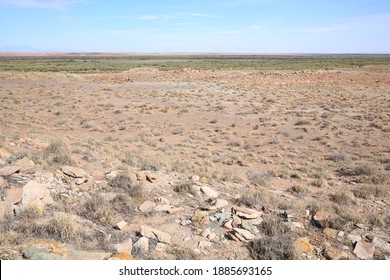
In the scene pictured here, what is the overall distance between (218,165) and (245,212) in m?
5.67

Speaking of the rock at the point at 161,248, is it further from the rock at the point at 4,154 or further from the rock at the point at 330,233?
the rock at the point at 4,154

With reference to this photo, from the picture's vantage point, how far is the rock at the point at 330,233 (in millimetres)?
6379

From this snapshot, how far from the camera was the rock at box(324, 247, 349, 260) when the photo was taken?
5.64 m

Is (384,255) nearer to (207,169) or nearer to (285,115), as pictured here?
(207,169)

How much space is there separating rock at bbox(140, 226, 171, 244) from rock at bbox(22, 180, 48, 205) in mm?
2417

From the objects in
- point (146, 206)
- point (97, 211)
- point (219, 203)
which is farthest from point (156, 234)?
point (219, 203)

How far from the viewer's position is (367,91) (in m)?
37.8

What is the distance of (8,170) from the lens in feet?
24.9

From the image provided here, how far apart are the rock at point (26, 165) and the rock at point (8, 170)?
0.48ft

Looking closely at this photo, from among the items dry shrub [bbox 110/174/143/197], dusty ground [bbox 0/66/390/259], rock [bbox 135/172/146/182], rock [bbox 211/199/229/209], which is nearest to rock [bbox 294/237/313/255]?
dusty ground [bbox 0/66/390/259]

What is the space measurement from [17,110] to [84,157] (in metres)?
16.3

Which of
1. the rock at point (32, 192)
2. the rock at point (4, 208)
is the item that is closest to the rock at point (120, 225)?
the rock at point (32, 192)

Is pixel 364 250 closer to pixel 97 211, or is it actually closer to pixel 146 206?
pixel 146 206

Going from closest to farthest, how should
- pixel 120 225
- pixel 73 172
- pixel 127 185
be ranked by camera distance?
pixel 120 225
pixel 127 185
pixel 73 172
